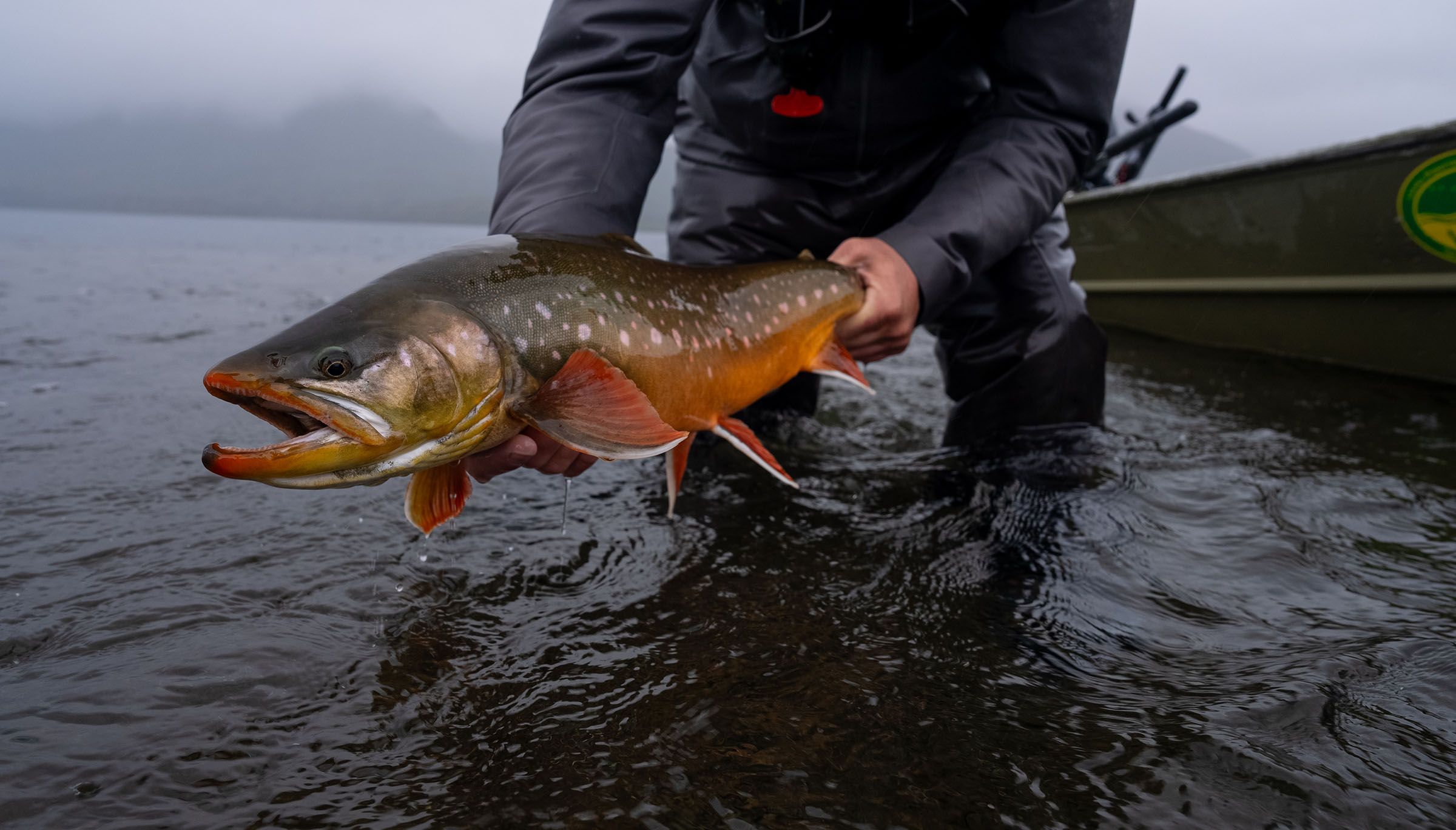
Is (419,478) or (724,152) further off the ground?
(724,152)

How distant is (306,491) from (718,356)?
73.4 inches

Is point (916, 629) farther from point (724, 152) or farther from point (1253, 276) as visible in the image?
point (1253, 276)

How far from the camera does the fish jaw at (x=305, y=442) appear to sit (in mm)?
1409

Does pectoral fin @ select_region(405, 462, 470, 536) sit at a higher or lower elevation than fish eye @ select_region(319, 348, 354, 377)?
lower

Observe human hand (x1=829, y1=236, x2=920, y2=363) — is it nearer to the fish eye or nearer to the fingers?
the fingers

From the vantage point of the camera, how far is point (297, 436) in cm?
157

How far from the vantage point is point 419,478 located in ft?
6.22

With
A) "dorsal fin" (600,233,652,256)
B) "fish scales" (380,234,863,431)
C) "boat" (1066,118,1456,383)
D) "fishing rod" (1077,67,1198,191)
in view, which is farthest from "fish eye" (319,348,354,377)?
"fishing rod" (1077,67,1198,191)

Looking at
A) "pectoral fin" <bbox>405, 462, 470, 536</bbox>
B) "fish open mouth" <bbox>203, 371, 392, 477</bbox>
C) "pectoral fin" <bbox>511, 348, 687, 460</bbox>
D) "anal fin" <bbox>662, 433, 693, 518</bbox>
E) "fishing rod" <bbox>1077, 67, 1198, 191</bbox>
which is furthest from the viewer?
"fishing rod" <bbox>1077, 67, 1198, 191</bbox>

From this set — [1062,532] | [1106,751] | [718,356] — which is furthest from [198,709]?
[1062,532]

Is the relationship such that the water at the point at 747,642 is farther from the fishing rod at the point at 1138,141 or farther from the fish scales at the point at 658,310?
the fishing rod at the point at 1138,141

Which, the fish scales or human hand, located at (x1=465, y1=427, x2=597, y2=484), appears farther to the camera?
human hand, located at (x1=465, y1=427, x2=597, y2=484)

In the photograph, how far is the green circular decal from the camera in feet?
14.7

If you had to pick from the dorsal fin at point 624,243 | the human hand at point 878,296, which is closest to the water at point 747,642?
the human hand at point 878,296
